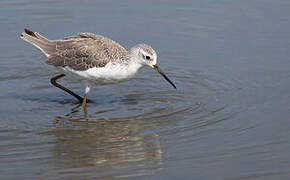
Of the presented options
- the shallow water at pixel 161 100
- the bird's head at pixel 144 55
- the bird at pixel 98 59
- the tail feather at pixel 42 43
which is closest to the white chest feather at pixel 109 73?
the bird at pixel 98 59

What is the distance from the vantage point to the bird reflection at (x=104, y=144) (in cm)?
764

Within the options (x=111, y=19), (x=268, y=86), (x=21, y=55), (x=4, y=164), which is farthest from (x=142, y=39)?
(x=4, y=164)

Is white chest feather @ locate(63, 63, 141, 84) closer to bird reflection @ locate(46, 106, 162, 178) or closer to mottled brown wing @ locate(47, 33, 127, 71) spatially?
mottled brown wing @ locate(47, 33, 127, 71)

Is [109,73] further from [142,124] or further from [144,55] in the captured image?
[142,124]

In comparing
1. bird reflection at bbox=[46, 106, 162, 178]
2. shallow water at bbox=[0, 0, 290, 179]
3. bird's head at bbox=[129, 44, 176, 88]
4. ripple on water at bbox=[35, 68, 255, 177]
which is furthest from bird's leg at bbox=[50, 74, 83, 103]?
bird's head at bbox=[129, 44, 176, 88]

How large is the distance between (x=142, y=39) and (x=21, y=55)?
8.56 ft

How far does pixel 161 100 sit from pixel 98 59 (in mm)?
1359

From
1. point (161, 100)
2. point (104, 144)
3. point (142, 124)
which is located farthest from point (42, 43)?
point (104, 144)

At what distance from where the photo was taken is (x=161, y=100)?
10.5 m

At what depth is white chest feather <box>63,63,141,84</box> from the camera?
994 cm

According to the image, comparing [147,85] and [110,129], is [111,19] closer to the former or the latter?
[147,85]

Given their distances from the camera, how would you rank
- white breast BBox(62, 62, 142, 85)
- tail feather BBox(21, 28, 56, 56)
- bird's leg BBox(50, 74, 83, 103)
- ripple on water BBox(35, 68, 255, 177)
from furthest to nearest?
1. bird's leg BBox(50, 74, 83, 103)
2. tail feather BBox(21, 28, 56, 56)
3. white breast BBox(62, 62, 142, 85)
4. ripple on water BBox(35, 68, 255, 177)

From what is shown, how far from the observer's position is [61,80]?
38.8 feet

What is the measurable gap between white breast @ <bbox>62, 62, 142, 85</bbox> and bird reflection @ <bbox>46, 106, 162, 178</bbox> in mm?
585
